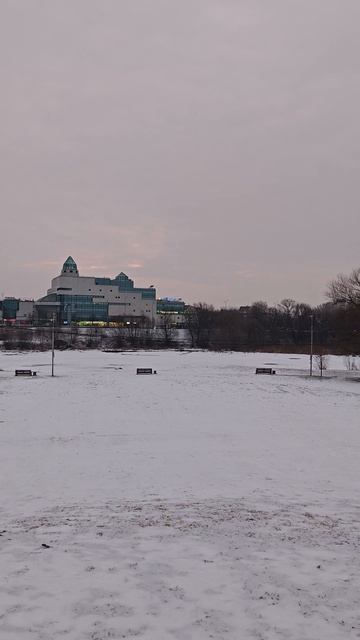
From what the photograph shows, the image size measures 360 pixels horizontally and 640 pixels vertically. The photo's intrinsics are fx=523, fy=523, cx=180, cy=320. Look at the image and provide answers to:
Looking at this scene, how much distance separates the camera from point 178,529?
346 inches

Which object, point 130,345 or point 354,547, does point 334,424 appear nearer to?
point 354,547

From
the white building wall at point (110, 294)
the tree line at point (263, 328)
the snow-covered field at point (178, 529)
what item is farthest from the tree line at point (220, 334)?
the snow-covered field at point (178, 529)

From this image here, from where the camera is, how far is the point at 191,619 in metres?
5.87

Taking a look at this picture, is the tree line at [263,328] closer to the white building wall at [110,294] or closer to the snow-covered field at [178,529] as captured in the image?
the white building wall at [110,294]

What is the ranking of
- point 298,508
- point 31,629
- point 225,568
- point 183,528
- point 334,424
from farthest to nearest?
point 334,424, point 298,508, point 183,528, point 225,568, point 31,629

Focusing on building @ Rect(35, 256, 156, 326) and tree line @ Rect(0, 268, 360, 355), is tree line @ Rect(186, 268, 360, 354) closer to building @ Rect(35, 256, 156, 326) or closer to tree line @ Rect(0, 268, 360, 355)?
tree line @ Rect(0, 268, 360, 355)

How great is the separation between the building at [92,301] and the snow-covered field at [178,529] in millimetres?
Result: 151380

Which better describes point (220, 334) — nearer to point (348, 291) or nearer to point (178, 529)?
point (348, 291)

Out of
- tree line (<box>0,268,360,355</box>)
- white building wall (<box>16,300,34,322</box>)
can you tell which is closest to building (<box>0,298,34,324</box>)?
white building wall (<box>16,300,34,322</box>)

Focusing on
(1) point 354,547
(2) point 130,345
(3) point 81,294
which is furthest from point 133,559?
(3) point 81,294

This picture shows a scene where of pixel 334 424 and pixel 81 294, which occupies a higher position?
pixel 81 294

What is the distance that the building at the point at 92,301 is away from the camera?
173m

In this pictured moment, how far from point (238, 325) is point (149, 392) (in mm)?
89825

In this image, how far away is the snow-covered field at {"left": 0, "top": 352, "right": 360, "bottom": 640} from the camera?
5914 millimetres
